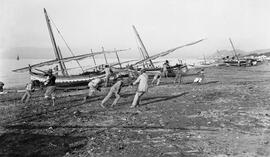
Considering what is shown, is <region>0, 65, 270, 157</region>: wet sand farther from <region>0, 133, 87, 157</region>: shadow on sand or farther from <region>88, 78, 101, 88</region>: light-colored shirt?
<region>88, 78, 101, 88</region>: light-colored shirt

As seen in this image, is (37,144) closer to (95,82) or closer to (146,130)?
(146,130)

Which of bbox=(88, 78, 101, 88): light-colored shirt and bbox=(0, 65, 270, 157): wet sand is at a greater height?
bbox=(88, 78, 101, 88): light-colored shirt

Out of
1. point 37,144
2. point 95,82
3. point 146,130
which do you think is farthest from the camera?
point 95,82

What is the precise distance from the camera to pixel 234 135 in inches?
320

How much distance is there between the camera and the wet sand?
23.7 ft

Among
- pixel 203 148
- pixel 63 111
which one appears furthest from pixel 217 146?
pixel 63 111

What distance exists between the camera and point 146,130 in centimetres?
902

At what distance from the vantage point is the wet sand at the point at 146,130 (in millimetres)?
7211

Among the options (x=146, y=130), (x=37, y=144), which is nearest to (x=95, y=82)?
(x=146, y=130)

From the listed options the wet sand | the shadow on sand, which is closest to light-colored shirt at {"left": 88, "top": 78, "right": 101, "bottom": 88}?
the wet sand

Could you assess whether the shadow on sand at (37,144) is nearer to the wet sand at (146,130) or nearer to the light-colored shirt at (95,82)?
the wet sand at (146,130)

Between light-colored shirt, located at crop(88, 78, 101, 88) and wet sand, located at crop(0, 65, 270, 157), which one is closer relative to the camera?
wet sand, located at crop(0, 65, 270, 157)

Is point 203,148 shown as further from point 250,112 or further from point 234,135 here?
point 250,112

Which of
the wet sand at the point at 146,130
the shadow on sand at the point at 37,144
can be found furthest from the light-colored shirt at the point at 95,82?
the shadow on sand at the point at 37,144
